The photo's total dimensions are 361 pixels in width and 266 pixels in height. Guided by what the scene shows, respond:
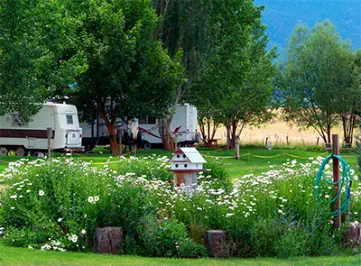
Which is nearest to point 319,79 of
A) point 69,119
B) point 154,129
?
point 154,129

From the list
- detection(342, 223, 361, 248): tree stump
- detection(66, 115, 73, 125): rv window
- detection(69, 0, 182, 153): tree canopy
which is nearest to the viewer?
detection(342, 223, 361, 248): tree stump

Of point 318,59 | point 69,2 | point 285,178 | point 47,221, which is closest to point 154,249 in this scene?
point 47,221

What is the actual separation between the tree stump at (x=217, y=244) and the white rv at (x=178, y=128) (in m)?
35.1

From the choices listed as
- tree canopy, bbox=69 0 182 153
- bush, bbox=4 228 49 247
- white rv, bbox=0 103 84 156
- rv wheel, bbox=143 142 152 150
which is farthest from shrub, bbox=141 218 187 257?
rv wheel, bbox=143 142 152 150

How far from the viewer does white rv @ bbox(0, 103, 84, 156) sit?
3712cm

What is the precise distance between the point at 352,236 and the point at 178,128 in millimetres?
35790

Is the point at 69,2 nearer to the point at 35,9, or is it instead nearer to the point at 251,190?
the point at 35,9

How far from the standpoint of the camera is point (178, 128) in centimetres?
4859

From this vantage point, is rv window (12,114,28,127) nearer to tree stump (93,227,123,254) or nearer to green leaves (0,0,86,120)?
green leaves (0,0,86,120)

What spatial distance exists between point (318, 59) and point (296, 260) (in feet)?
166

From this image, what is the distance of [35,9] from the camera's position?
110ft

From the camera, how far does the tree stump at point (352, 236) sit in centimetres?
1293

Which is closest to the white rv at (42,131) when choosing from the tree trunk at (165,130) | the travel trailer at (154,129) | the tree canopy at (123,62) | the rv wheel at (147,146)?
the tree canopy at (123,62)

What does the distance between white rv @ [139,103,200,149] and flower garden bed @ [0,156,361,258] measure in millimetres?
33976
